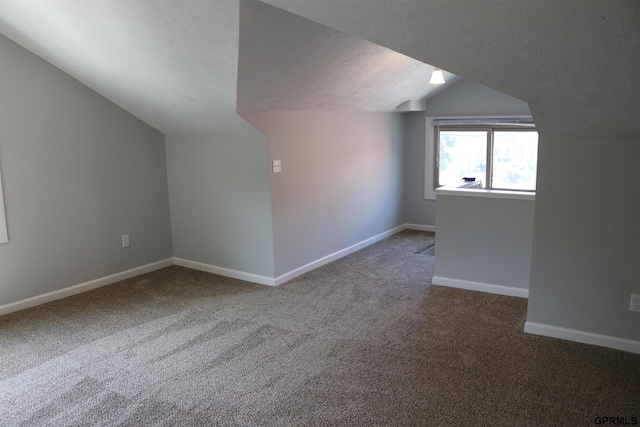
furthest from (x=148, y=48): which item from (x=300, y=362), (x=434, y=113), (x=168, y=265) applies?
(x=434, y=113)

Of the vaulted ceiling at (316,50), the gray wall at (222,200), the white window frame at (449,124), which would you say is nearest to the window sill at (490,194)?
the vaulted ceiling at (316,50)

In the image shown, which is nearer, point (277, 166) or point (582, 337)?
point (582, 337)

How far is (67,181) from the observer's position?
4.41 m

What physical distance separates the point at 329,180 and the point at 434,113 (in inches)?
81.3

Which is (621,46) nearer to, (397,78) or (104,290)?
(397,78)

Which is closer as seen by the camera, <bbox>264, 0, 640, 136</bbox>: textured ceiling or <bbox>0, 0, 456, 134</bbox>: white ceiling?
<bbox>264, 0, 640, 136</bbox>: textured ceiling

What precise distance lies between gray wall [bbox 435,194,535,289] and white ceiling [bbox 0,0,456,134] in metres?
1.47

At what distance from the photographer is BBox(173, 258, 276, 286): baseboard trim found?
4723mm

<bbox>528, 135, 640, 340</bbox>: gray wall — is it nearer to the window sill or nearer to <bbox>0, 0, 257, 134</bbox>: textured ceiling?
the window sill

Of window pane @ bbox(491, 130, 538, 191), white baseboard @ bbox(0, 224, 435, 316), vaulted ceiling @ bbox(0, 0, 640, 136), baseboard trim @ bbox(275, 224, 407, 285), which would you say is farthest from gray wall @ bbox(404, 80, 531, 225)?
vaulted ceiling @ bbox(0, 0, 640, 136)

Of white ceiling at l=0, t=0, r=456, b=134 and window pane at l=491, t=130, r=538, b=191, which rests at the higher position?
white ceiling at l=0, t=0, r=456, b=134

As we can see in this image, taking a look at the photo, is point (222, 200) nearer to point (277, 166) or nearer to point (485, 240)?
point (277, 166)

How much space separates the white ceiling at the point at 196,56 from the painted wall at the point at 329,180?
0.27 m

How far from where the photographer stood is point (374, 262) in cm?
537
